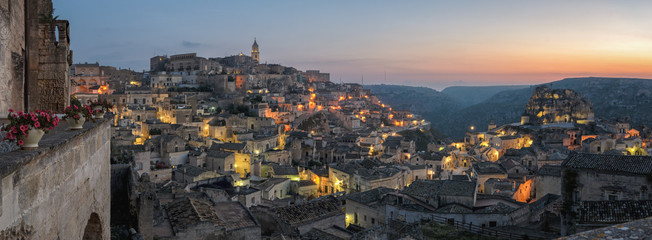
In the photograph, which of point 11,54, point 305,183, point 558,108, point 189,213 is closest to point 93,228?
point 11,54

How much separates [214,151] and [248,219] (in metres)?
23.2

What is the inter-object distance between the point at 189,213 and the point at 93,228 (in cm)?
823

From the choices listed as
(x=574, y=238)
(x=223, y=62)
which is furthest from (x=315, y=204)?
(x=223, y=62)

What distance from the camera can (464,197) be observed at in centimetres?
2417

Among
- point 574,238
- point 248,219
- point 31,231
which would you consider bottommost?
point 248,219

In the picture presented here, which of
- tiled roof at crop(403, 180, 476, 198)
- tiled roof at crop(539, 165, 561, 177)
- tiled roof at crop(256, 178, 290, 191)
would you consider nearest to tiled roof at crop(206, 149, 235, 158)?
tiled roof at crop(256, 178, 290, 191)

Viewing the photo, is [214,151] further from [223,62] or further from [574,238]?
[223,62]

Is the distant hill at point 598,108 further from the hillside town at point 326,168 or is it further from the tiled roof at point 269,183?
the tiled roof at point 269,183

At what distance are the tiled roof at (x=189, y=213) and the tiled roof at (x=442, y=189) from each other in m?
12.8

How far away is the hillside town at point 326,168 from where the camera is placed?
1834 cm

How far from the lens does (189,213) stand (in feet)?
49.9

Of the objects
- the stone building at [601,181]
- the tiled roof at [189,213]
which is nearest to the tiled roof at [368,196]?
the stone building at [601,181]

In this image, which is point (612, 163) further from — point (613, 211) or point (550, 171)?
point (550, 171)

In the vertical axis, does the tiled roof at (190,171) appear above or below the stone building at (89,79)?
below
